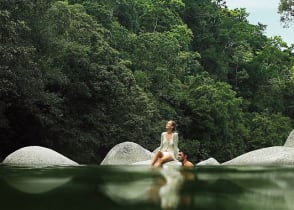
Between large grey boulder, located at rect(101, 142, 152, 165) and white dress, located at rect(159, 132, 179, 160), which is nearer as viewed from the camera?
white dress, located at rect(159, 132, 179, 160)

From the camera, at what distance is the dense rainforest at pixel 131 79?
21078 millimetres

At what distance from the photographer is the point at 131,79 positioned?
2677cm

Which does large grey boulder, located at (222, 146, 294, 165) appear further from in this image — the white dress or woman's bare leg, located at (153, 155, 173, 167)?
woman's bare leg, located at (153, 155, 173, 167)

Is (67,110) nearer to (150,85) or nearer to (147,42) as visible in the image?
(150,85)

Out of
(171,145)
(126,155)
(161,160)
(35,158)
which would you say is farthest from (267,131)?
(161,160)

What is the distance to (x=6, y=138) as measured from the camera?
2141 cm

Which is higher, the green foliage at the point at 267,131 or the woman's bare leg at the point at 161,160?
the woman's bare leg at the point at 161,160

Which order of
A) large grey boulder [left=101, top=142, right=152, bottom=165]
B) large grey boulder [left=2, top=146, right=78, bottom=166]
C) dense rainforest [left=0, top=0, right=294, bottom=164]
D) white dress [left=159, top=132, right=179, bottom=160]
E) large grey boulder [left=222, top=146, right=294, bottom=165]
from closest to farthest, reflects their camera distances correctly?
white dress [left=159, top=132, right=179, bottom=160] < large grey boulder [left=2, top=146, right=78, bottom=166] < large grey boulder [left=222, top=146, right=294, bottom=165] < large grey boulder [left=101, top=142, right=152, bottom=165] < dense rainforest [left=0, top=0, right=294, bottom=164]

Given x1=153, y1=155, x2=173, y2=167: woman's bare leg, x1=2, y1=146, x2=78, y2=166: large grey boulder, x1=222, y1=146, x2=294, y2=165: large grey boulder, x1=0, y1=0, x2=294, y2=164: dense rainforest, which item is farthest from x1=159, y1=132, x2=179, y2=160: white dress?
x1=0, y1=0, x2=294, y2=164: dense rainforest

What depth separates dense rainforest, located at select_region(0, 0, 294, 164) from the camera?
69.2ft

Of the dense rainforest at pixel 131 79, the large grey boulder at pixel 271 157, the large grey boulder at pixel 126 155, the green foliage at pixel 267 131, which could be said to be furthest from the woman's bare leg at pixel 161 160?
the green foliage at pixel 267 131

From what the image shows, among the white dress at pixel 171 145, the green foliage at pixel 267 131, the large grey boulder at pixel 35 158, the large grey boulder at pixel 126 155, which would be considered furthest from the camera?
the green foliage at pixel 267 131

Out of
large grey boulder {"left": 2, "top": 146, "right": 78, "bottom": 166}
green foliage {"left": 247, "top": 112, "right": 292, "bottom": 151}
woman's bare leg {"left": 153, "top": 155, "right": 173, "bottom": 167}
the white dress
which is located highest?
the white dress

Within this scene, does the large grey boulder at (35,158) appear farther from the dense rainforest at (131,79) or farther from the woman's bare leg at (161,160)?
the dense rainforest at (131,79)
